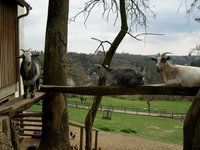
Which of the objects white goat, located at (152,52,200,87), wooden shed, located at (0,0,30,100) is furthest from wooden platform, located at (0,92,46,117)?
wooden shed, located at (0,0,30,100)

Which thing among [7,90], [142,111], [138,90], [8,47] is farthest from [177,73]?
[142,111]

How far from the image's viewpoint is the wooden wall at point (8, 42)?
12.5 m

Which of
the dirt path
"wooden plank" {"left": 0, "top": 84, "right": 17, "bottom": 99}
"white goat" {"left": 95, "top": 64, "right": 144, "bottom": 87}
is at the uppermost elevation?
"white goat" {"left": 95, "top": 64, "right": 144, "bottom": 87}

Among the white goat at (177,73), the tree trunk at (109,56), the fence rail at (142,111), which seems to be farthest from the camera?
the fence rail at (142,111)

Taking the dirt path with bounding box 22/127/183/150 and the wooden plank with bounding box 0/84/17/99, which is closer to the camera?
the wooden plank with bounding box 0/84/17/99

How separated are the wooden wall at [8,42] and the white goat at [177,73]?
5.82m

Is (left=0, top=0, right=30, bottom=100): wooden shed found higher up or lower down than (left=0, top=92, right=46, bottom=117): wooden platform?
higher up

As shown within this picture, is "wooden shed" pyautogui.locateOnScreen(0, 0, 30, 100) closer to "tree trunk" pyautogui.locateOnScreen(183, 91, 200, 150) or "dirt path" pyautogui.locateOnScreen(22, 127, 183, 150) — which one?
"dirt path" pyautogui.locateOnScreen(22, 127, 183, 150)

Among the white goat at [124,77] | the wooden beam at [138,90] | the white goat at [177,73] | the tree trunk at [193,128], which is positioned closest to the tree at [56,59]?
the wooden beam at [138,90]

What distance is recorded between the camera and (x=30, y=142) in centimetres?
1584

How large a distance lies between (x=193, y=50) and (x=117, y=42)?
19.8 feet

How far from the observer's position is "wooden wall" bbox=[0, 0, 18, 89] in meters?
12.5

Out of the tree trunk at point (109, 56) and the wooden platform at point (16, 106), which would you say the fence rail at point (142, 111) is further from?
the wooden platform at point (16, 106)

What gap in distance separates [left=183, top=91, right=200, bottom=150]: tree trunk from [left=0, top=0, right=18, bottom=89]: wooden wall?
6817 mm
